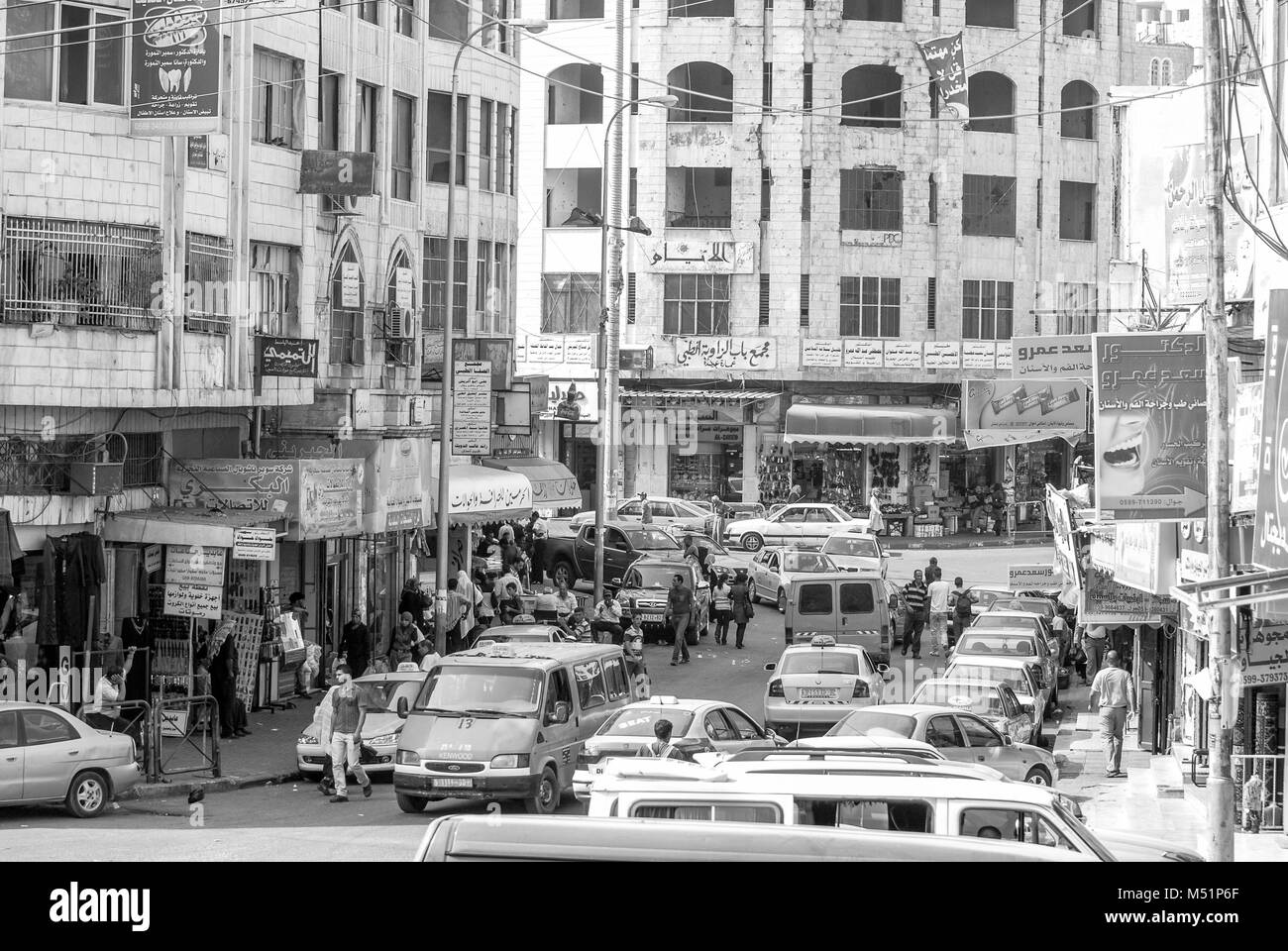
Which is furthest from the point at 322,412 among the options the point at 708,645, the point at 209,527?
the point at 708,645

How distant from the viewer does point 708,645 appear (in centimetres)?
3891

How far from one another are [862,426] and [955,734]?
4057 centimetres

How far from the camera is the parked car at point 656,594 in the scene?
3834 cm

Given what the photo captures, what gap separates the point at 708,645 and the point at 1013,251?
101 feet

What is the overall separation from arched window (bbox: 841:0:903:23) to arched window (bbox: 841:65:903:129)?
1.98m

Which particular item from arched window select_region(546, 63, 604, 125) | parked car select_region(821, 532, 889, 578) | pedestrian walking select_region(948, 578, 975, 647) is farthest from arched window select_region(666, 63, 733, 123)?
pedestrian walking select_region(948, 578, 975, 647)

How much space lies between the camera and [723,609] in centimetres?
3838

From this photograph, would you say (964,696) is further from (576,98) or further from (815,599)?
(576,98)

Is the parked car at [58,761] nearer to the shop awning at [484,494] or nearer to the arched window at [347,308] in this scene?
the arched window at [347,308]

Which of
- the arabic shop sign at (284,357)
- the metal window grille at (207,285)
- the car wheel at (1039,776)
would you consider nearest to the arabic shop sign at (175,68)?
the metal window grille at (207,285)

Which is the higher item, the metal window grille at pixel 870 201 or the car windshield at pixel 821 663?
the metal window grille at pixel 870 201

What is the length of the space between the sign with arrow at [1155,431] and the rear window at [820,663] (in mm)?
8085

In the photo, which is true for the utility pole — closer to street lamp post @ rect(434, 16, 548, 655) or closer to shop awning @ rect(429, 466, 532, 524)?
street lamp post @ rect(434, 16, 548, 655)

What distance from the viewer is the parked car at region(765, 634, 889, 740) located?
1015 inches
